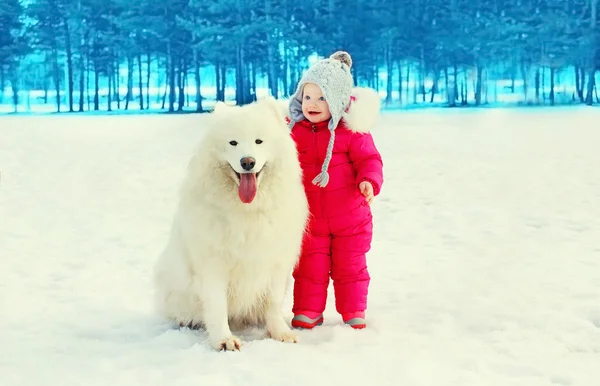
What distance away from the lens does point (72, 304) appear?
10.4ft

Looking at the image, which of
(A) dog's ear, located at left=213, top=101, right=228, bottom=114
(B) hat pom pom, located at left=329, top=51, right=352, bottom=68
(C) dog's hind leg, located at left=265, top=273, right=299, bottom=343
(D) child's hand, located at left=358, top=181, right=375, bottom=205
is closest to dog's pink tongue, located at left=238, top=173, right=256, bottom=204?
(A) dog's ear, located at left=213, top=101, right=228, bottom=114

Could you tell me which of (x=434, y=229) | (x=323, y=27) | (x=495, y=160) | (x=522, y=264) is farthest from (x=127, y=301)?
(x=323, y=27)

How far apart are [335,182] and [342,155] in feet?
0.38

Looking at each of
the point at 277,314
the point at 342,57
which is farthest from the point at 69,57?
the point at 277,314

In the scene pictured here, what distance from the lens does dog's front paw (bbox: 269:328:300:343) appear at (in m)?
2.48

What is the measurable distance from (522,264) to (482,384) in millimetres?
1973

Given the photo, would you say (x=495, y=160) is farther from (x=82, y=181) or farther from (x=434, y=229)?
(x=82, y=181)

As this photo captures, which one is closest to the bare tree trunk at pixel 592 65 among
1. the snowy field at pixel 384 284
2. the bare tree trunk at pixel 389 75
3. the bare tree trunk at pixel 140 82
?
the bare tree trunk at pixel 389 75

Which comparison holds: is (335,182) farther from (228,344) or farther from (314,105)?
(228,344)

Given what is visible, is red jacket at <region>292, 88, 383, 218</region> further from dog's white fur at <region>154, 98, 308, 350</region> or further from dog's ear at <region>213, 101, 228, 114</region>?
dog's ear at <region>213, 101, 228, 114</region>

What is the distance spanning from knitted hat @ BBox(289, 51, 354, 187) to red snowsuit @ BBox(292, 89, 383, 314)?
5cm

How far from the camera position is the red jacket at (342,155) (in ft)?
8.63

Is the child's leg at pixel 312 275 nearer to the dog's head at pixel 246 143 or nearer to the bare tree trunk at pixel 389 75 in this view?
the dog's head at pixel 246 143

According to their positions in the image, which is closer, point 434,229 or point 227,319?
point 227,319
